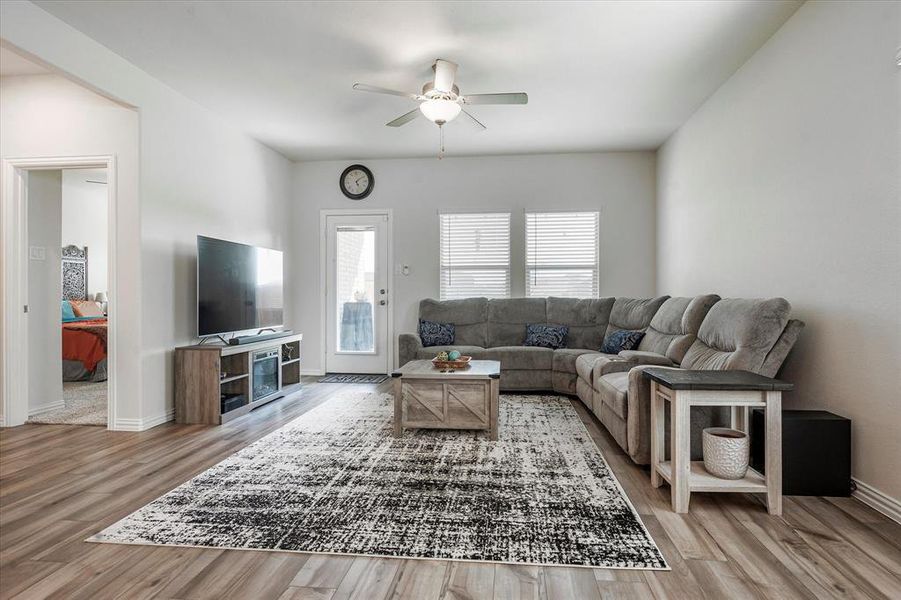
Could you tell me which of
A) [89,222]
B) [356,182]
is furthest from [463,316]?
[89,222]

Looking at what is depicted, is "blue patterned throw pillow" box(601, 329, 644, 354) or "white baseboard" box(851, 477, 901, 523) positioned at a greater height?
"blue patterned throw pillow" box(601, 329, 644, 354)

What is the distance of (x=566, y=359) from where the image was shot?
516cm

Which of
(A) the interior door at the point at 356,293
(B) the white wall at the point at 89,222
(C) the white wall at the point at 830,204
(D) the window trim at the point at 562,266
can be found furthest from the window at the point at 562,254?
(B) the white wall at the point at 89,222

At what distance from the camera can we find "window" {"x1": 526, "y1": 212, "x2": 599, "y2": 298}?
6.22 meters

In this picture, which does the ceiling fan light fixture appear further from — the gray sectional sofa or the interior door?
the interior door

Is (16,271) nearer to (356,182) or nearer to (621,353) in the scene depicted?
(356,182)

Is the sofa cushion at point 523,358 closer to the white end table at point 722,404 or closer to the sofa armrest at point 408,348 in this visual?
the sofa armrest at point 408,348

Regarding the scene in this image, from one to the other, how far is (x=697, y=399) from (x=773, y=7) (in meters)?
2.38

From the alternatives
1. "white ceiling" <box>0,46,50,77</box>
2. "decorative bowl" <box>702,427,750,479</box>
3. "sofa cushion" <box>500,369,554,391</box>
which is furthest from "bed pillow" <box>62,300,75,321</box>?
"decorative bowl" <box>702,427,750,479</box>

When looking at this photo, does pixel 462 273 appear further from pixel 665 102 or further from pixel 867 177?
pixel 867 177

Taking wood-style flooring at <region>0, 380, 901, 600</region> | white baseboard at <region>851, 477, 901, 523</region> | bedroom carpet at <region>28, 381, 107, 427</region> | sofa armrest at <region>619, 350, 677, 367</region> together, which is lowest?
bedroom carpet at <region>28, 381, 107, 427</region>

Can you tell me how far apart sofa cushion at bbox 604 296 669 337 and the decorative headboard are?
25.0 ft

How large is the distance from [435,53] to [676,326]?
2.76 metres

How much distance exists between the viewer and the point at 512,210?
6289 mm
